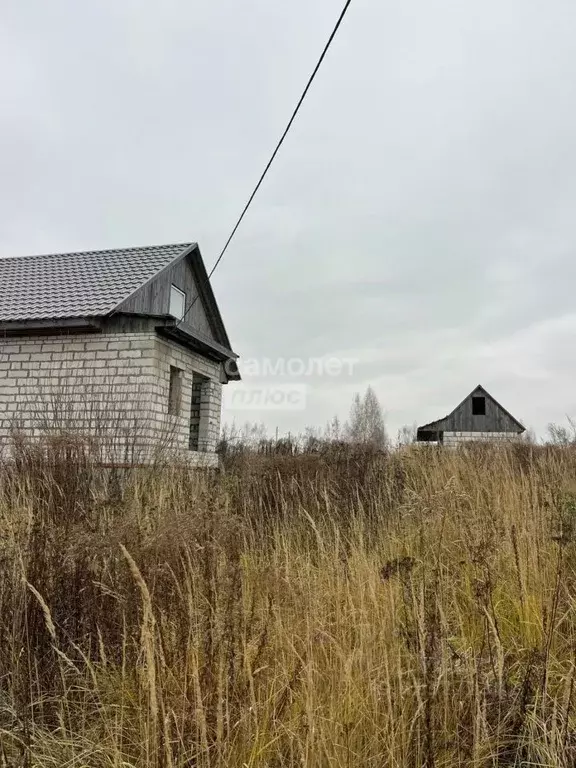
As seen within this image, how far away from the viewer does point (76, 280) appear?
32.9ft

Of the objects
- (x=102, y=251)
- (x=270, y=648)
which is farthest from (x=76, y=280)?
(x=270, y=648)

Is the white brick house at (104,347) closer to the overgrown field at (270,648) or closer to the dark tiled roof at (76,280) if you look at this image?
the dark tiled roof at (76,280)

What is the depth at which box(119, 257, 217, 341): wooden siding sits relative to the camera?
895 centimetres

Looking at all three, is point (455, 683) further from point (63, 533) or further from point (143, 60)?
point (143, 60)

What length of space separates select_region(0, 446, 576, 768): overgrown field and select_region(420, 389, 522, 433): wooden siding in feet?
91.2

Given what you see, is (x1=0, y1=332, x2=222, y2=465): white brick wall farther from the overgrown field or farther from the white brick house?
the overgrown field

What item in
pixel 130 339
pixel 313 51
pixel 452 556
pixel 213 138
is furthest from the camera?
pixel 130 339

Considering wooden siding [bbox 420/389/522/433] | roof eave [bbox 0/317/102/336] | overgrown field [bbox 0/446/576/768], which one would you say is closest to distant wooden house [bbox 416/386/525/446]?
wooden siding [bbox 420/389/522/433]

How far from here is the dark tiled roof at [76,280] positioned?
27.9 ft

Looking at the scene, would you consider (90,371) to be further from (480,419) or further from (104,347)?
(480,419)

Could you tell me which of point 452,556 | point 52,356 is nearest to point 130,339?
point 52,356

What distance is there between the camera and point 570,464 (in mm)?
6492

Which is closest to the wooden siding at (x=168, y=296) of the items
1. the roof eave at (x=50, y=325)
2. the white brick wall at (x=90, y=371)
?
the roof eave at (x=50, y=325)

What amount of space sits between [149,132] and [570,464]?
675 cm
